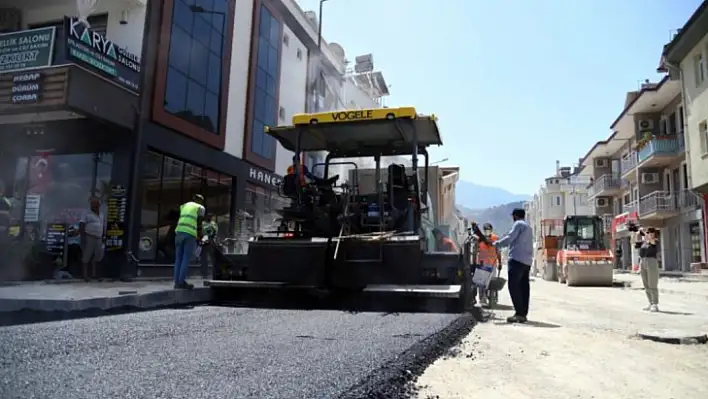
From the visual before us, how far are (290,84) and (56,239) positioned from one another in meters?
10.1

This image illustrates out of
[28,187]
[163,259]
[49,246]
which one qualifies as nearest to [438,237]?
[163,259]

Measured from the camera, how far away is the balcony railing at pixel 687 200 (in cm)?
1975

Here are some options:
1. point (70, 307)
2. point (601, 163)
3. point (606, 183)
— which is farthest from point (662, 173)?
point (70, 307)

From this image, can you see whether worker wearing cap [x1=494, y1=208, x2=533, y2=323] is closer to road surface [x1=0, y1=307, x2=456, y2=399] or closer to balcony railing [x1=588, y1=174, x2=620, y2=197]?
road surface [x1=0, y1=307, x2=456, y2=399]

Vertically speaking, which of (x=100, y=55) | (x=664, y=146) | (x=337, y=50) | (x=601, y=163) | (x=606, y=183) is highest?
(x=337, y=50)

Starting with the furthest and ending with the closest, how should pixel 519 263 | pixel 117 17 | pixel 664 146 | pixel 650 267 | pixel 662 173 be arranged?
1. pixel 662 173
2. pixel 664 146
3. pixel 117 17
4. pixel 650 267
5. pixel 519 263

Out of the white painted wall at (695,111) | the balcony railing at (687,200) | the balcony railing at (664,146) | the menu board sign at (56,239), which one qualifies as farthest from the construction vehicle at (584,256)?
the menu board sign at (56,239)

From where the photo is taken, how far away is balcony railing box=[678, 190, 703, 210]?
19.8m

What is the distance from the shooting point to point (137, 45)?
10312 mm

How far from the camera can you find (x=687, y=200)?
2061cm

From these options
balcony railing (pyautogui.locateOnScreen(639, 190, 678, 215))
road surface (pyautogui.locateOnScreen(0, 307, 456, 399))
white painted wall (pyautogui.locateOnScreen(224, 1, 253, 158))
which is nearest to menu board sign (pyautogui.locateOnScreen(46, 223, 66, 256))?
white painted wall (pyautogui.locateOnScreen(224, 1, 253, 158))

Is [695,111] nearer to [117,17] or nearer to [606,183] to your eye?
[606,183]

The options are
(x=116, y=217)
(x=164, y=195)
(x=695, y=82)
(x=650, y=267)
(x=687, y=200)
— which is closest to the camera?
(x=650, y=267)

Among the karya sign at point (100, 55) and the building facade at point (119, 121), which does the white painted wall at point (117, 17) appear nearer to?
the building facade at point (119, 121)
